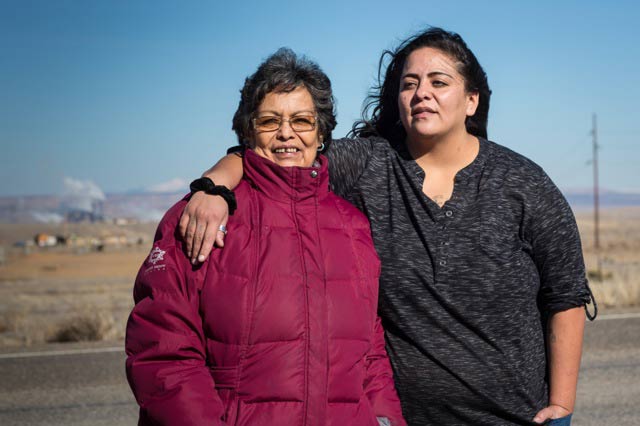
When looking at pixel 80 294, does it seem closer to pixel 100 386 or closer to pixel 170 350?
pixel 100 386

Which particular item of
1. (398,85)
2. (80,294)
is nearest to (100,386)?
(398,85)

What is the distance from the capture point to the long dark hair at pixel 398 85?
2.98m

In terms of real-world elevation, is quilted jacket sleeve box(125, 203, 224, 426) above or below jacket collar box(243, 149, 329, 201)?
below

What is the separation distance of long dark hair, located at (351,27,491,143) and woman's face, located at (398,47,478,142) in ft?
0.12

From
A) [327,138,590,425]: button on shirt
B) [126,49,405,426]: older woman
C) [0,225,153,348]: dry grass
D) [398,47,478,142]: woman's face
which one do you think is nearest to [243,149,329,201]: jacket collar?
[126,49,405,426]: older woman

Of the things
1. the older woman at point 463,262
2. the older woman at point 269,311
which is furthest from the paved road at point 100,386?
the older woman at point 269,311

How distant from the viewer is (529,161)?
2.96 metres

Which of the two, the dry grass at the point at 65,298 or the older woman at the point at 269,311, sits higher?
the older woman at the point at 269,311

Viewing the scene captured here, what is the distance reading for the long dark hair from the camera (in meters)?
2.98

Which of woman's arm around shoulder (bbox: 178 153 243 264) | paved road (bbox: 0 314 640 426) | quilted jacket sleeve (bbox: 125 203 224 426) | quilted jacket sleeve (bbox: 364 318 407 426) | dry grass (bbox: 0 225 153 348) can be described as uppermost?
woman's arm around shoulder (bbox: 178 153 243 264)

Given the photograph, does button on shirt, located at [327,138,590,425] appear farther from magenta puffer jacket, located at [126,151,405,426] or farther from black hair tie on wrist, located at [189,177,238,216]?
black hair tie on wrist, located at [189,177,238,216]

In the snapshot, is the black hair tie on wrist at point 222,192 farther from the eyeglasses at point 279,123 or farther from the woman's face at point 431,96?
the woman's face at point 431,96

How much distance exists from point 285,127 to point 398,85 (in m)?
0.77

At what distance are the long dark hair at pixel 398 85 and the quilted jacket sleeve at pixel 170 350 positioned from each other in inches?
46.5
